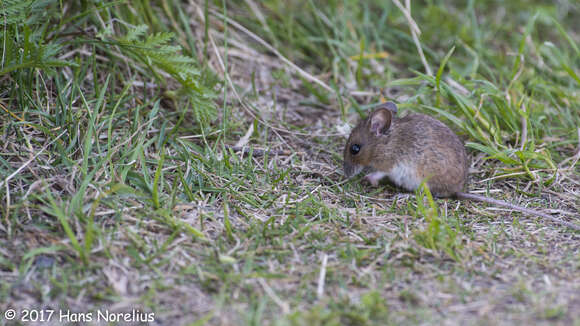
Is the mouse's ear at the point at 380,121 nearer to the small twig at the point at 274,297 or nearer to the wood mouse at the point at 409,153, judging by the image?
the wood mouse at the point at 409,153

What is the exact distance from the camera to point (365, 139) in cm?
496

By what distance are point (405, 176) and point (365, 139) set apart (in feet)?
1.68

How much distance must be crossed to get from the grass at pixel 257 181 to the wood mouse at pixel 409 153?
0.15 meters

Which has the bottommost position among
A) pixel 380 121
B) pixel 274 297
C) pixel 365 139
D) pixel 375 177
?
pixel 375 177

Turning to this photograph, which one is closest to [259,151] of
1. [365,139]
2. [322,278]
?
[365,139]

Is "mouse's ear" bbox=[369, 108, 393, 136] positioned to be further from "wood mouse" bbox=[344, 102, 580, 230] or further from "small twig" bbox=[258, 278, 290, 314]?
"small twig" bbox=[258, 278, 290, 314]

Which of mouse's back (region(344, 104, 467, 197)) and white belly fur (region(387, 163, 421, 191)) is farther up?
mouse's back (region(344, 104, 467, 197))

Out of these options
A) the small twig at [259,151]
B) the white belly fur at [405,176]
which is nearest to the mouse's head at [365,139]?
the white belly fur at [405,176]

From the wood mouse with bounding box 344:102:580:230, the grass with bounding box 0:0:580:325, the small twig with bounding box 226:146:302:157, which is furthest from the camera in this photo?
the small twig with bounding box 226:146:302:157

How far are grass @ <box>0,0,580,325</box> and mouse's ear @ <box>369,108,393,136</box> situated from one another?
547 mm

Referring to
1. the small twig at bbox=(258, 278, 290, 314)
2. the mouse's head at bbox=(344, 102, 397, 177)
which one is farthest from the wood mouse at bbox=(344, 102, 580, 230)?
the small twig at bbox=(258, 278, 290, 314)

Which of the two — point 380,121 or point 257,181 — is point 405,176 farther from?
point 257,181

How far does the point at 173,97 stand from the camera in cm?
519

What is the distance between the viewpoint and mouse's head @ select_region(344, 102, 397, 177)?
487 cm
